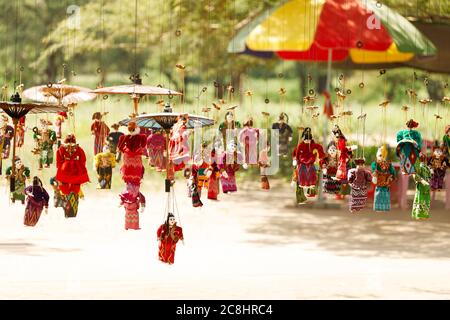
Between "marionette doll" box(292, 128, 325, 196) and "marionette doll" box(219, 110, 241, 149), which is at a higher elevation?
"marionette doll" box(219, 110, 241, 149)

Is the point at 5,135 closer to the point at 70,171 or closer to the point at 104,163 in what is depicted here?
the point at 70,171

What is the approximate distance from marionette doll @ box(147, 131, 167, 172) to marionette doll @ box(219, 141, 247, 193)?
2.28ft

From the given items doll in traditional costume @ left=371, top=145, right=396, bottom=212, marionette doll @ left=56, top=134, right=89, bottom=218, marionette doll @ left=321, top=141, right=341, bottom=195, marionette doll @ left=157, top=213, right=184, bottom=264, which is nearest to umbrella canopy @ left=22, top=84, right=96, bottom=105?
marionette doll @ left=56, top=134, right=89, bottom=218

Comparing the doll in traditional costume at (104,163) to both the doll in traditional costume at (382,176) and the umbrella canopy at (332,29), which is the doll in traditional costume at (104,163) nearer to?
the doll in traditional costume at (382,176)

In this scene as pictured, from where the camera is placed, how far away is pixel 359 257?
16.7 metres

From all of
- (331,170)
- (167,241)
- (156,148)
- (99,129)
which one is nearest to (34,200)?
(99,129)

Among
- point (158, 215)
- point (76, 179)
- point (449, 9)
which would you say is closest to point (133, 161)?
point (76, 179)

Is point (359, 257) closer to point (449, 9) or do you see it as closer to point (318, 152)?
point (318, 152)

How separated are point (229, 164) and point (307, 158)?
3.29 ft

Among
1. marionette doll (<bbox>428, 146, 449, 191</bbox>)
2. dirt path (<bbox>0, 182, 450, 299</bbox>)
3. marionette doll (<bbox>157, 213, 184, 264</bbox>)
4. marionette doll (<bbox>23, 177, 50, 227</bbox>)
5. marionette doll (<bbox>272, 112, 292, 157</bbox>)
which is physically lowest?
dirt path (<bbox>0, 182, 450, 299</bbox>)

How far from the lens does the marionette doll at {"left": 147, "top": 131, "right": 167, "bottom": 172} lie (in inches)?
510

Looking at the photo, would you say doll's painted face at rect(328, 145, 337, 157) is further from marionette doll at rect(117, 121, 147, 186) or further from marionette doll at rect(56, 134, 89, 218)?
marionette doll at rect(56, 134, 89, 218)

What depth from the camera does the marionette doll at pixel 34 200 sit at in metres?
12.8

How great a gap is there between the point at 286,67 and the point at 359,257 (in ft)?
103
